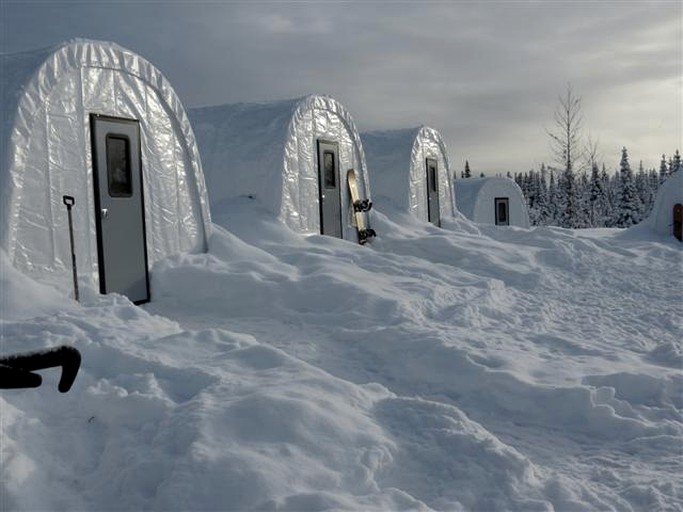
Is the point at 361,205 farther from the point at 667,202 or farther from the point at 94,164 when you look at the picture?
the point at 667,202

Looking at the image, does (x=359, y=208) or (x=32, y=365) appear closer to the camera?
(x=32, y=365)

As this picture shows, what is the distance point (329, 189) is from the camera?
48.3 feet

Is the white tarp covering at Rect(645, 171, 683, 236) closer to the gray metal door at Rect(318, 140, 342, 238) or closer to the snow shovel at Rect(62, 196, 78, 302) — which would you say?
the gray metal door at Rect(318, 140, 342, 238)

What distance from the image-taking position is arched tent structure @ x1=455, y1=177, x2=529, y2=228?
3019 centimetres

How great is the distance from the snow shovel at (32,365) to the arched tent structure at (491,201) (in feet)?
93.1

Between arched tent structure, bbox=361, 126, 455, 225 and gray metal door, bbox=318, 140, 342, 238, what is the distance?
464 cm

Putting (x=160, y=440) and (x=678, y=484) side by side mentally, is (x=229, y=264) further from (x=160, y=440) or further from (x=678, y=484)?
(x=678, y=484)

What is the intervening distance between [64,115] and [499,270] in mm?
8189

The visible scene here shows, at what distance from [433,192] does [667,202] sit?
6769mm

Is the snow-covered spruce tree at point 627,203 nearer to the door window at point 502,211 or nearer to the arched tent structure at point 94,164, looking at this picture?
the door window at point 502,211

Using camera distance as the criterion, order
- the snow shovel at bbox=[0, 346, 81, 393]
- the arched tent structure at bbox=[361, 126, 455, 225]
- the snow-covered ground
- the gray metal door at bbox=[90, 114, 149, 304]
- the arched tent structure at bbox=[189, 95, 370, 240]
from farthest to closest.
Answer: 1. the arched tent structure at bbox=[361, 126, 455, 225]
2. the arched tent structure at bbox=[189, 95, 370, 240]
3. the gray metal door at bbox=[90, 114, 149, 304]
4. the snow-covered ground
5. the snow shovel at bbox=[0, 346, 81, 393]

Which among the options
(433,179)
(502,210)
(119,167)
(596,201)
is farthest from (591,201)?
(119,167)

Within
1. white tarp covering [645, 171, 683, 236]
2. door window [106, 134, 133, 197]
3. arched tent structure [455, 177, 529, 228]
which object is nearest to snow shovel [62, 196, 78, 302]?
door window [106, 134, 133, 197]

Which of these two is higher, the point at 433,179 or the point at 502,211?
the point at 433,179
